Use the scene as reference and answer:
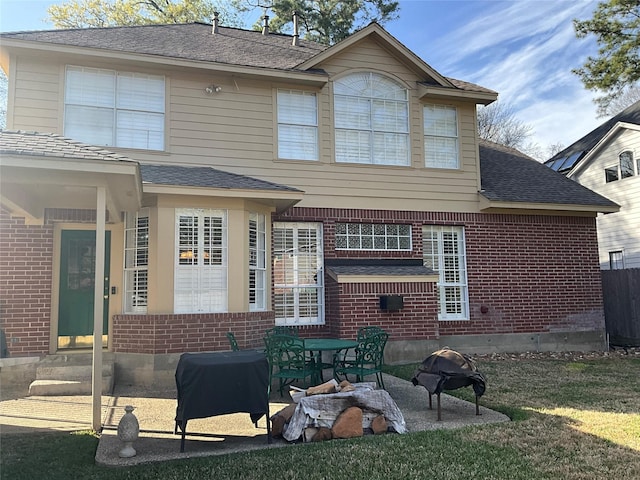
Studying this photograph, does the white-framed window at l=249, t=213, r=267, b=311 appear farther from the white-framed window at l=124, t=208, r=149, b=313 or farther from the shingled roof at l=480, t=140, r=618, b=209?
the shingled roof at l=480, t=140, r=618, b=209

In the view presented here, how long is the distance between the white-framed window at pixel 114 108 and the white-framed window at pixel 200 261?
2118 millimetres

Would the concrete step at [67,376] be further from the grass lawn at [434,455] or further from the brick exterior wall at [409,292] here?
the grass lawn at [434,455]

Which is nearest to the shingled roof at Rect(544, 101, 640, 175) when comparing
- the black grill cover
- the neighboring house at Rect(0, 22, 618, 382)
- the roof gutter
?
the neighboring house at Rect(0, 22, 618, 382)

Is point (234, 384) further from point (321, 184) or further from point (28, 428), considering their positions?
point (321, 184)

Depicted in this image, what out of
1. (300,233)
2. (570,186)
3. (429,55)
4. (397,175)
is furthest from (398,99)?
(429,55)

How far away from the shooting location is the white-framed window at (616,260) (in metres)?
19.2

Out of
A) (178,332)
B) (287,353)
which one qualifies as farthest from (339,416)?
(178,332)

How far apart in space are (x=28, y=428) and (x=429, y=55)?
16.8 m

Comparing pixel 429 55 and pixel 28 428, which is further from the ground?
pixel 429 55

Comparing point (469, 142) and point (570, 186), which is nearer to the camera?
point (469, 142)

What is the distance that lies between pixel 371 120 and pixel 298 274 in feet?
12.9

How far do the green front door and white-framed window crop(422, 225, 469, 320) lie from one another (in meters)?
7.02

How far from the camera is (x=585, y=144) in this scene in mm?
22188

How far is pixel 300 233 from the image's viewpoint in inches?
429
